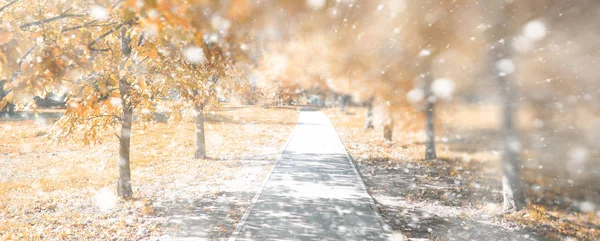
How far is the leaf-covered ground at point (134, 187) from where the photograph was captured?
721 cm

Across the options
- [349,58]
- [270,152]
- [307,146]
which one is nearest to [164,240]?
[349,58]

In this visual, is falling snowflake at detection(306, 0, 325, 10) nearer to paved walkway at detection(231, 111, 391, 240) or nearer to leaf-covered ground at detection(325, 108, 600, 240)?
leaf-covered ground at detection(325, 108, 600, 240)

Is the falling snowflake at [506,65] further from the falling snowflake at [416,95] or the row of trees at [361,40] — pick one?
Result: the falling snowflake at [416,95]

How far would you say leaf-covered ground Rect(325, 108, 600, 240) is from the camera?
21.9 feet

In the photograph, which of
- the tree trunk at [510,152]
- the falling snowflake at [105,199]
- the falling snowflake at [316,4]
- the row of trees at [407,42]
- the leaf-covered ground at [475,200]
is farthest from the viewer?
the falling snowflake at [105,199]

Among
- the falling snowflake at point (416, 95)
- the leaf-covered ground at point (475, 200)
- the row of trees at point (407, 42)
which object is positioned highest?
the row of trees at point (407, 42)

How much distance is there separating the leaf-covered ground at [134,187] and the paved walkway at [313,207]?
0.56 meters

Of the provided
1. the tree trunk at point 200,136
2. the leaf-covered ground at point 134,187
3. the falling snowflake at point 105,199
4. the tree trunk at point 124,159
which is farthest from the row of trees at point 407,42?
the tree trunk at point 200,136

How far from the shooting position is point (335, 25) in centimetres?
244

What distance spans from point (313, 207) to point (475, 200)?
166 inches

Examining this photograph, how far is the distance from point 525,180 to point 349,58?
8725 mm

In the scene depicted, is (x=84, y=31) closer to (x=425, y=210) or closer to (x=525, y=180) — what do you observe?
(x=425, y=210)

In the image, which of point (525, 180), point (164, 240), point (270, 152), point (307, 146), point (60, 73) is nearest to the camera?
point (60, 73)

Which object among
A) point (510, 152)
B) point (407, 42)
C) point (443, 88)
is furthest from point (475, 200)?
point (407, 42)
